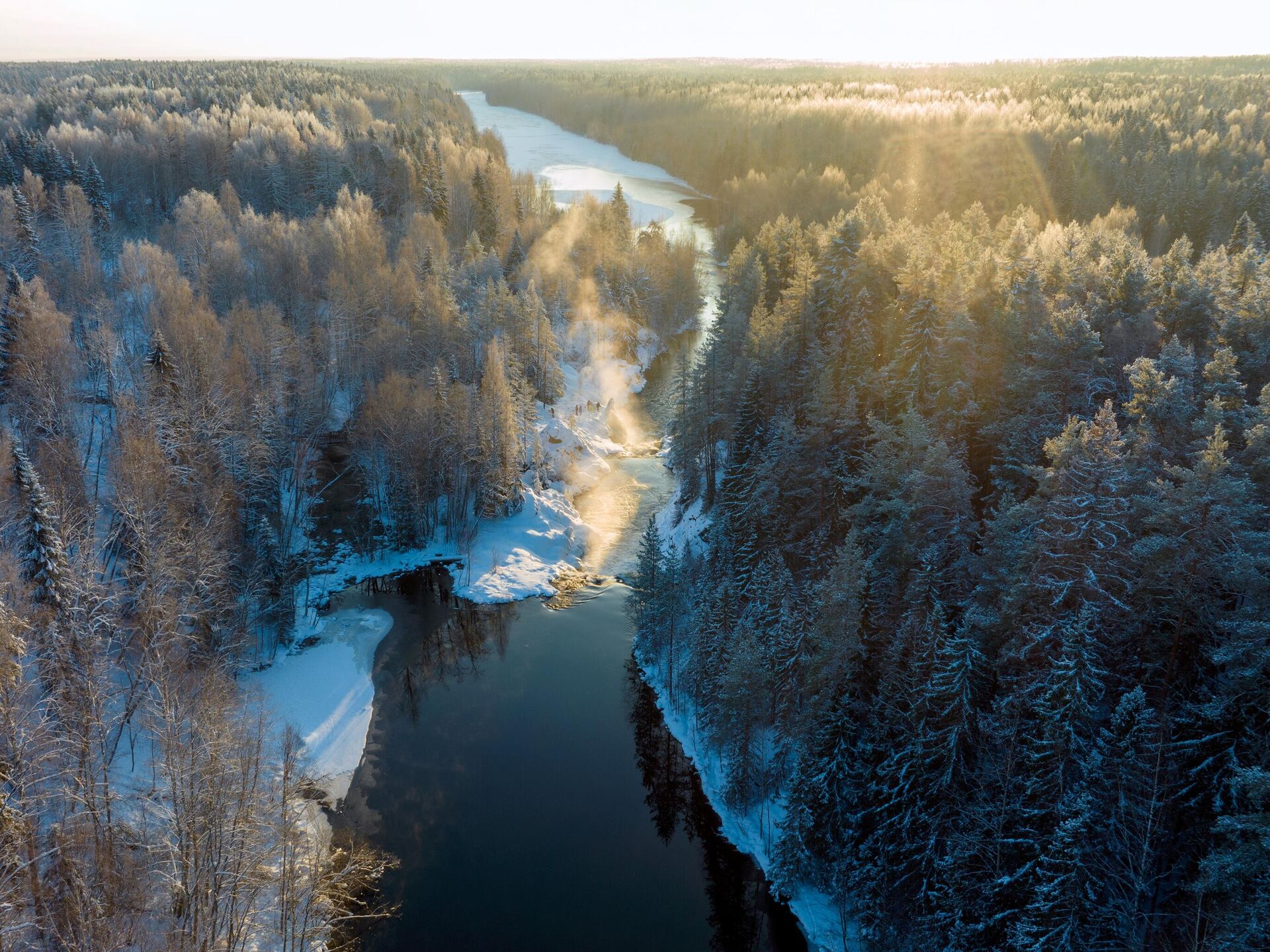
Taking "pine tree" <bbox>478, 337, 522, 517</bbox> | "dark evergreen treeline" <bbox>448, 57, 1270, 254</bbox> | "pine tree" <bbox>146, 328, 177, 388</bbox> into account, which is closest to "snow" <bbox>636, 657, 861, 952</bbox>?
"pine tree" <bbox>478, 337, 522, 517</bbox>

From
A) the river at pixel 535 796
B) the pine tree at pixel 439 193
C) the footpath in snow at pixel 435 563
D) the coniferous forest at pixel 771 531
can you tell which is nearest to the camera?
the coniferous forest at pixel 771 531

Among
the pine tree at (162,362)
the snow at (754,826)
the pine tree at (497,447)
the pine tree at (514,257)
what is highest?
the pine tree at (514,257)

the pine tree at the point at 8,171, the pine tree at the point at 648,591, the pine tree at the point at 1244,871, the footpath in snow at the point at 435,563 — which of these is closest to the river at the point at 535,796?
the footpath in snow at the point at 435,563

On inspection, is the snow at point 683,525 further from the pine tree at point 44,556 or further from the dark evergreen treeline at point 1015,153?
the dark evergreen treeline at point 1015,153

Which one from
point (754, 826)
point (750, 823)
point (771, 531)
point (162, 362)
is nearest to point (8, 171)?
point (162, 362)

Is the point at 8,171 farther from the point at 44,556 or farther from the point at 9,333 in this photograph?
the point at 44,556

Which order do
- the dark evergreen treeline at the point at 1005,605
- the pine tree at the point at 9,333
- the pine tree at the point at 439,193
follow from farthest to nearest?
1. the pine tree at the point at 439,193
2. the pine tree at the point at 9,333
3. the dark evergreen treeline at the point at 1005,605

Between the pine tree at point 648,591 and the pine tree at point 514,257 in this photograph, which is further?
the pine tree at point 514,257
